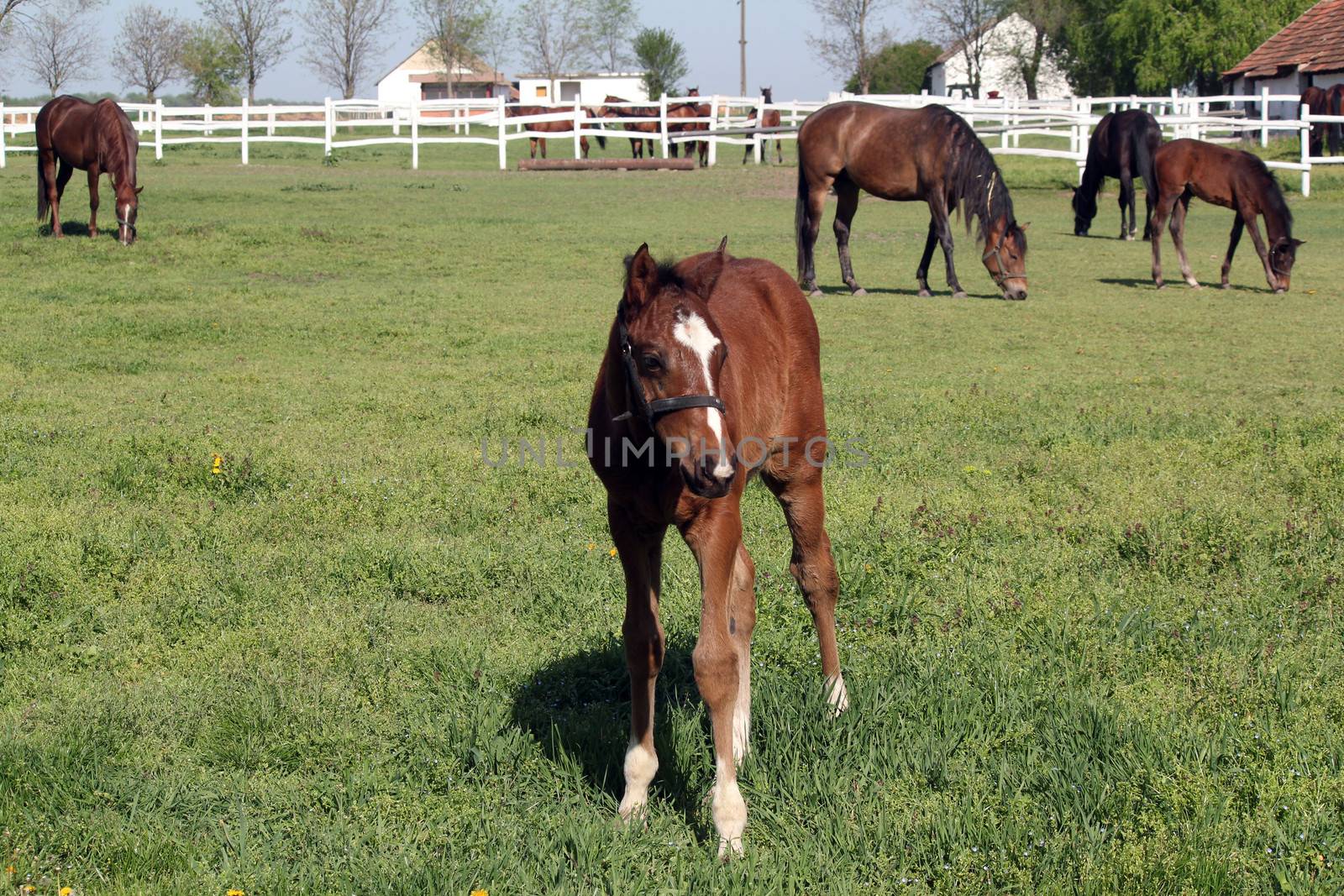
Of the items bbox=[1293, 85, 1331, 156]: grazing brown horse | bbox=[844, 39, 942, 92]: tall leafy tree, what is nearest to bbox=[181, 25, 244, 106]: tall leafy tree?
bbox=[844, 39, 942, 92]: tall leafy tree

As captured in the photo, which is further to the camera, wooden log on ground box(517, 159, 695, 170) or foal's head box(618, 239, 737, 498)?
wooden log on ground box(517, 159, 695, 170)

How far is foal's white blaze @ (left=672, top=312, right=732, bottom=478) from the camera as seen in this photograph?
10.2 ft

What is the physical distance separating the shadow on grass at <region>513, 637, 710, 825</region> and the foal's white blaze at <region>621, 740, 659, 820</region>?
15cm

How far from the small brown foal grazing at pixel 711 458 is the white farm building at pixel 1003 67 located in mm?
75638

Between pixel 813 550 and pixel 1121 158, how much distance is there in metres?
19.0

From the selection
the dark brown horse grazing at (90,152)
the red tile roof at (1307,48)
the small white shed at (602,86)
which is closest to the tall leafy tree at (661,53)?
the small white shed at (602,86)

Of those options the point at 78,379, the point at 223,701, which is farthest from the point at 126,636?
the point at 78,379

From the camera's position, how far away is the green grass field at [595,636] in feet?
10.8

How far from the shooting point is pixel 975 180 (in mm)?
14391

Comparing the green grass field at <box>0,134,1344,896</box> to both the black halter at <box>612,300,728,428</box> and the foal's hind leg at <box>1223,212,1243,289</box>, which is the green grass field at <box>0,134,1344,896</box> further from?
the foal's hind leg at <box>1223,212,1243,289</box>

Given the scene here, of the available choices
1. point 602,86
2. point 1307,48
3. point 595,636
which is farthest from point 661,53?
point 595,636

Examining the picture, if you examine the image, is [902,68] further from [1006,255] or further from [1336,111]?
[1006,255]

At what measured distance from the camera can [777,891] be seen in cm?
308

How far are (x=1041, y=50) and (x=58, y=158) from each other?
222ft
